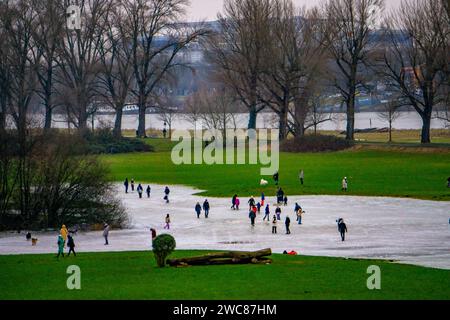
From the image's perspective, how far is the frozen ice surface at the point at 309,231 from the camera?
44.4 meters

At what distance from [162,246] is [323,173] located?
141 feet

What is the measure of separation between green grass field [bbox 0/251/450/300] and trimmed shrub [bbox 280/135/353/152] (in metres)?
60.5

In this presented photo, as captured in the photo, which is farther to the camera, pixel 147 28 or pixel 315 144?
pixel 147 28

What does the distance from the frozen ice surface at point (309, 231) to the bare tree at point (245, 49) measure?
147 feet

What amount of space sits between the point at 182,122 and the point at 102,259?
6034 inches

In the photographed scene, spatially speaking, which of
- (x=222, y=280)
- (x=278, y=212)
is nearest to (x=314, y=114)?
(x=278, y=212)

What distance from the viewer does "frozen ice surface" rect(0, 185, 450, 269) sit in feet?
146

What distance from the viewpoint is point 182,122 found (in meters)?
194

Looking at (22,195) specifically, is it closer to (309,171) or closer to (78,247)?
(78,247)

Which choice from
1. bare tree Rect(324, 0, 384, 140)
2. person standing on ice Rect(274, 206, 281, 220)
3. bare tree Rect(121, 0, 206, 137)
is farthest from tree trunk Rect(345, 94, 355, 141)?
person standing on ice Rect(274, 206, 281, 220)

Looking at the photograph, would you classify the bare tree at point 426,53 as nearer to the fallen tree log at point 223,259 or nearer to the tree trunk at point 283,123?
the tree trunk at point 283,123

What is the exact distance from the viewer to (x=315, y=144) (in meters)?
102

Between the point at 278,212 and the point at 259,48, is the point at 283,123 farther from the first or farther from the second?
the point at 278,212
